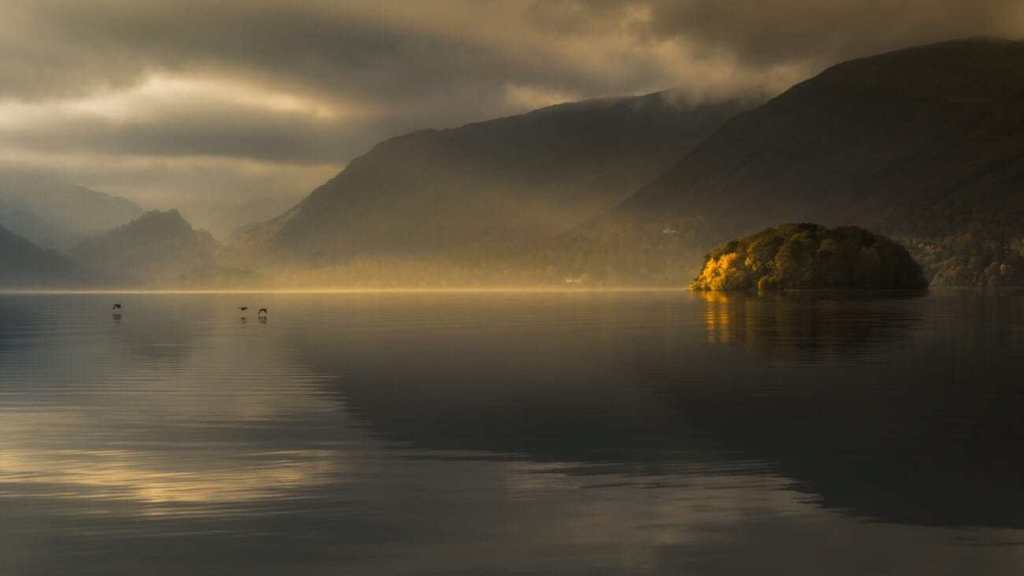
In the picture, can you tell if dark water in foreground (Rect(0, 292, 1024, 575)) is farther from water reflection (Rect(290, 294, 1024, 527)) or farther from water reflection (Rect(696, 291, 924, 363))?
water reflection (Rect(696, 291, 924, 363))

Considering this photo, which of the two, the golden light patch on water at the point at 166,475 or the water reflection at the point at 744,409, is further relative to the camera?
the water reflection at the point at 744,409

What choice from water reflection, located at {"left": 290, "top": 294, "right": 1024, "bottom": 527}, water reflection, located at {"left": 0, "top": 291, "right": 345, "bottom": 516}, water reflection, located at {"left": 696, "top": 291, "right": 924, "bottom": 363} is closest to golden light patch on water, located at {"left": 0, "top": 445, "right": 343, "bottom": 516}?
water reflection, located at {"left": 0, "top": 291, "right": 345, "bottom": 516}

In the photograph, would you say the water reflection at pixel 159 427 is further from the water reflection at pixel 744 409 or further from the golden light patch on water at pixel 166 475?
the water reflection at pixel 744 409

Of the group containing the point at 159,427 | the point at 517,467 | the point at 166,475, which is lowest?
the point at 517,467

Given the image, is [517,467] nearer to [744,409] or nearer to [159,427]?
[159,427]

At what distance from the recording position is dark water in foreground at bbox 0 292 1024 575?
19.4m

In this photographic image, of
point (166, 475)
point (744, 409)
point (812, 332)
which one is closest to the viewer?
point (166, 475)

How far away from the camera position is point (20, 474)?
87.6ft

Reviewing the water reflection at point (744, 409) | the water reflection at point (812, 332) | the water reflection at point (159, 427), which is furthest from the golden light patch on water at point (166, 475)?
the water reflection at point (812, 332)

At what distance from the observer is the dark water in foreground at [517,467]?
19438 mm

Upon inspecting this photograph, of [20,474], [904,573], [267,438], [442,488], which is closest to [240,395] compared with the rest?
[267,438]

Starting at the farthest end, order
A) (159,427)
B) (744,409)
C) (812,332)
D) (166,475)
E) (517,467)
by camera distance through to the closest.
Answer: (812,332), (744,409), (159,427), (517,467), (166,475)

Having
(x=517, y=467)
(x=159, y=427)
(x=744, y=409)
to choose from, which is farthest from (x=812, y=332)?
(x=517, y=467)

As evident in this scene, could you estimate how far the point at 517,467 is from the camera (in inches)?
1082
